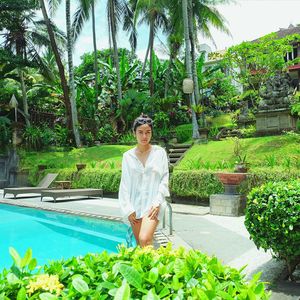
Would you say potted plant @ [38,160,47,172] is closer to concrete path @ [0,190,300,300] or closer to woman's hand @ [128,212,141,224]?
concrete path @ [0,190,300,300]

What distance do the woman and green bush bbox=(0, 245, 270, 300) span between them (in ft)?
3.41

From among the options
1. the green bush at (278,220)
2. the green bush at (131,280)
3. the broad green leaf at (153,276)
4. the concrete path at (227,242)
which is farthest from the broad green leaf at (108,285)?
the green bush at (278,220)

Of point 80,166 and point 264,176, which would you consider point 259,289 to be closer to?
point 264,176

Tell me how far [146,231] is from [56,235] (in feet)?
18.7

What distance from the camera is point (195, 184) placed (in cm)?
1072

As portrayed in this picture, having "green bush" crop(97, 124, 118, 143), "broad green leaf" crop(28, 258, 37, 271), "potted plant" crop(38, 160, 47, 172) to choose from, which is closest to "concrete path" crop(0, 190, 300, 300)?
"broad green leaf" crop(28, 258, 37, 271)

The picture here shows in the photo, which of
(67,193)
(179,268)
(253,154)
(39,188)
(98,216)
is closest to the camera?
(179,268)

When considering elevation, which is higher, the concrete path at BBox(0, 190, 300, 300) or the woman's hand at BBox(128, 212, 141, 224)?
the woman's hand at BBox(128, 212, 141, 224)

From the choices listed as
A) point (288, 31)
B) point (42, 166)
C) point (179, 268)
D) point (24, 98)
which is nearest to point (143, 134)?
point (179, 268)

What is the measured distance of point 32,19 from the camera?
70.5 ft

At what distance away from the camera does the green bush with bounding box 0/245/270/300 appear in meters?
1.39

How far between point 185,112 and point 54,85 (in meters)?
9.63

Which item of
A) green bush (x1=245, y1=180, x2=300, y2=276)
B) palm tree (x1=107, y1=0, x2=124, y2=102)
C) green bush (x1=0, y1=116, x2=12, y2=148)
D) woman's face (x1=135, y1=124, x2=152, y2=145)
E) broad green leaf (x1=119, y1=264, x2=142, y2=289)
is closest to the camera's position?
broad green leaf (x1=119, y1=264, x2=142, y2=289)

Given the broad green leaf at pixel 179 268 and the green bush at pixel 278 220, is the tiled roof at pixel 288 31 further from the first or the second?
the broad green leaf at pixel 179 268
